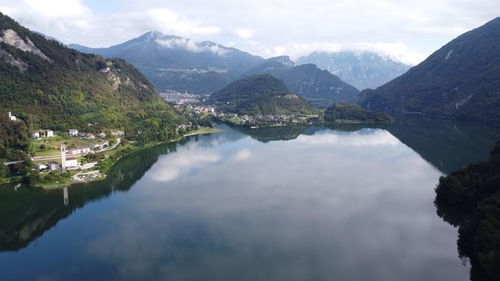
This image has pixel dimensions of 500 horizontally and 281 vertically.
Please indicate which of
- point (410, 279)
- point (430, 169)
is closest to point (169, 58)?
point (430, 169)

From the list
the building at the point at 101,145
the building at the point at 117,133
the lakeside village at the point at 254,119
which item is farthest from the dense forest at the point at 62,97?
the lakeside village at the point at 254,119

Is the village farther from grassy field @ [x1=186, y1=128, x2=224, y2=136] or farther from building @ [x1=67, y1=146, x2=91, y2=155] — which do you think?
grassy field @ [x1=186, y1=128, x2=224, y2=136]

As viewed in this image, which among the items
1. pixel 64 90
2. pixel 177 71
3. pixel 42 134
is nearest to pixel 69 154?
pixel 42 134

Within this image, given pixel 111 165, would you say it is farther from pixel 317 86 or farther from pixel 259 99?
pixel 317 86

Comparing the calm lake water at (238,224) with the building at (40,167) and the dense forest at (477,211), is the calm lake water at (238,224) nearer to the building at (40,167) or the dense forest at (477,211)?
the dense forest at (477,211)

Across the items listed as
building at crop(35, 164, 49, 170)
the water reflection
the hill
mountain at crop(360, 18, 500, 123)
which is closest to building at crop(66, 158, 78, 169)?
building at crop(35, 164, 49, 170)
